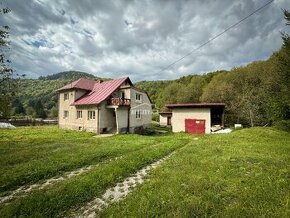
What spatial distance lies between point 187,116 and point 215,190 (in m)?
23.0

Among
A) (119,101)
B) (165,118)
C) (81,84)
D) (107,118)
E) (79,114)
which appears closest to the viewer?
(119,101)

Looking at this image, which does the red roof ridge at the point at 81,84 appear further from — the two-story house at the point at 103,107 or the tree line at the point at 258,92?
the tree line at the point at 258,92

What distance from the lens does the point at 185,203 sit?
6.32m

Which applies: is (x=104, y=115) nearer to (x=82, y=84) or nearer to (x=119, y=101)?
(x=119, y=101)

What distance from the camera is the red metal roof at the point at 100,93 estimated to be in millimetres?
28269

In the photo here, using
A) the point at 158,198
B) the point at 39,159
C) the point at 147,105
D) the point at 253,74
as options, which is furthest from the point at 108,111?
the point at 253,74

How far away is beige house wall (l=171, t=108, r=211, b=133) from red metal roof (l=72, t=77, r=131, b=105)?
9.34m

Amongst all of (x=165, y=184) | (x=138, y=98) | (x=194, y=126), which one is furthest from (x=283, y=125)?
(x=165, y=184)

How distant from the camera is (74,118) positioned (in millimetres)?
31453

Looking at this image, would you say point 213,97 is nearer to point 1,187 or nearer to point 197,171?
point 197,171

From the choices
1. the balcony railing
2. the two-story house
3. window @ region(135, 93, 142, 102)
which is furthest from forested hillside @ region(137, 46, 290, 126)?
the balcony railing

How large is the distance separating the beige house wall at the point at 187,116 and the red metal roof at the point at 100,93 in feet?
30.7

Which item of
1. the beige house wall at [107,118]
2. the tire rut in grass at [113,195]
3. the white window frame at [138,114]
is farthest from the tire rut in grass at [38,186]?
the white window frame at [138,114]

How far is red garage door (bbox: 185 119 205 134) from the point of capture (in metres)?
28.7
